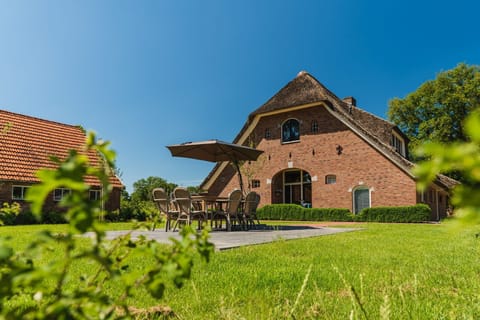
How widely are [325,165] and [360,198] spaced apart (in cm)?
282

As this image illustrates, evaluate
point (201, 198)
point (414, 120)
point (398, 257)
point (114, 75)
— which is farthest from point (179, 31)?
point (414, 120)

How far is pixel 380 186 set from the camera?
60.7 feet

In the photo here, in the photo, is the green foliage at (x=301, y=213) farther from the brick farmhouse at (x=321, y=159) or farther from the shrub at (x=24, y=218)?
the shrub at (x=24, y=218)

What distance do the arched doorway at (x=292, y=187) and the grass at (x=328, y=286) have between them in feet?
57.1

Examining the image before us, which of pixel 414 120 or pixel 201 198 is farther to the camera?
pixel 414 120

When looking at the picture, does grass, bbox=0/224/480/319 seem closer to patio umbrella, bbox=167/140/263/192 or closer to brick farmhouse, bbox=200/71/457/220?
patio umbrella, bbox=167/140/263/192

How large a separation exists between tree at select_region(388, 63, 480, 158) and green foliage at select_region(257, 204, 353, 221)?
52.5 feet

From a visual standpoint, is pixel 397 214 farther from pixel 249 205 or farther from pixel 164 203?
pixel 164 203

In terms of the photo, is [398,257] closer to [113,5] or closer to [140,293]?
[140,293]

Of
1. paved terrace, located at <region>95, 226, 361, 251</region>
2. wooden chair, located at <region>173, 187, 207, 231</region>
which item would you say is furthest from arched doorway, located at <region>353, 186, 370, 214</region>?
wooden chair, located at <region>173, 187, 207, 231</region>

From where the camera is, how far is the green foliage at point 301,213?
61.0ft

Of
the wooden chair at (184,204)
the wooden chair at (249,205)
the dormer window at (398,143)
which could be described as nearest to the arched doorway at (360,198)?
the dormer window at (398,143)

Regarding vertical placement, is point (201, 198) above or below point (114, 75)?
below

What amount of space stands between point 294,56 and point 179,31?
11.5m
